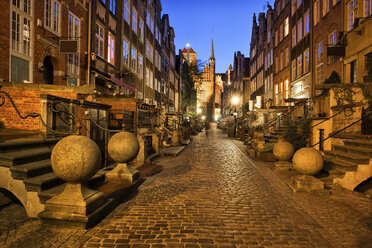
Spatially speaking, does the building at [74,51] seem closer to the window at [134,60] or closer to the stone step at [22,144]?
the window at [134,60]

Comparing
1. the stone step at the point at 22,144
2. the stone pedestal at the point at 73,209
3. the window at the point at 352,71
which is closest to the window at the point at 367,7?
the window at the point at 352,71

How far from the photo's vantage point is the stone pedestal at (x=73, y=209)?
3.79m

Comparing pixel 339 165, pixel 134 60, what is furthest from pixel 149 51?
pixel 339 165

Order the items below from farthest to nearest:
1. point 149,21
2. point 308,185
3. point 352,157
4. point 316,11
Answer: point 149,21, point 316,11, point 352,157, point 308,185

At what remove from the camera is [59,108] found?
6574 mm

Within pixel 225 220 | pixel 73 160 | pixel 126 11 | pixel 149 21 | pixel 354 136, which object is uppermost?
pixel 149 21

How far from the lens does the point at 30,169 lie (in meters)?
4.39

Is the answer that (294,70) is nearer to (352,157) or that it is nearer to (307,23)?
(307,23)

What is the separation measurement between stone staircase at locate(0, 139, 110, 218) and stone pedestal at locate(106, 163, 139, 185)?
5.36 feet

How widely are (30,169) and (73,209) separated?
4.36ft

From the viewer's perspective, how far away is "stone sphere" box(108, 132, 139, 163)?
6.32 meters

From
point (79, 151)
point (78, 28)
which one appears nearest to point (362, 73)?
point (79, 151)

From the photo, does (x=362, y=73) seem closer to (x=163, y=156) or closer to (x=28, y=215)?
(x=163, y=156)

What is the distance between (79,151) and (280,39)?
28.9 metres
